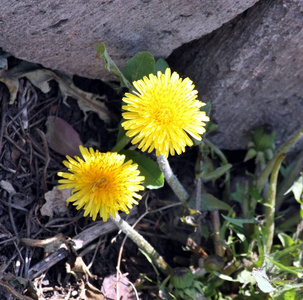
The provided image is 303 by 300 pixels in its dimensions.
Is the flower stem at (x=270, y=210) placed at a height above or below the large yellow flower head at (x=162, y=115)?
below

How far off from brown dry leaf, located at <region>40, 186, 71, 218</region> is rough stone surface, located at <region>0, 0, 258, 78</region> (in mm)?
595

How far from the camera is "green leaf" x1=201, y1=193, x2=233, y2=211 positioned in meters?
2.11

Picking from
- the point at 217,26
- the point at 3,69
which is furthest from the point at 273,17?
the point at 3,69

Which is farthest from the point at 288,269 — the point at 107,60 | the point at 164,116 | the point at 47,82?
the point at 47,82

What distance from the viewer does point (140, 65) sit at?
6.12 feet

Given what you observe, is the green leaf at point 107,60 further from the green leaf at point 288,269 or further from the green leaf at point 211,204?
the green leaf at point 288,269

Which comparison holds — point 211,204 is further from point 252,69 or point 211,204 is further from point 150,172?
point 252,69

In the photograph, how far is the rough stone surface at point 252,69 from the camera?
6.18 ft

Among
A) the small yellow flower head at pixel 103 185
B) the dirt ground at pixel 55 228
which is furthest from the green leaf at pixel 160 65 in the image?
the small yellow flower head at pixel 103 185

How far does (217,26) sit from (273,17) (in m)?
0.25

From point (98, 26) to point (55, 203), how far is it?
829 mm

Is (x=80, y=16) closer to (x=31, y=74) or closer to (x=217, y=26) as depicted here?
(x=31, y=74)

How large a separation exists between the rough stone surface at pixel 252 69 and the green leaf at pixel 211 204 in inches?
15.0

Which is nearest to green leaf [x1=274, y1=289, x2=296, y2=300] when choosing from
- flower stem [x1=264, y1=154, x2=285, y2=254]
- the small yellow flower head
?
flower stem [x1=264, y1=154, x2=285, y2=254]
